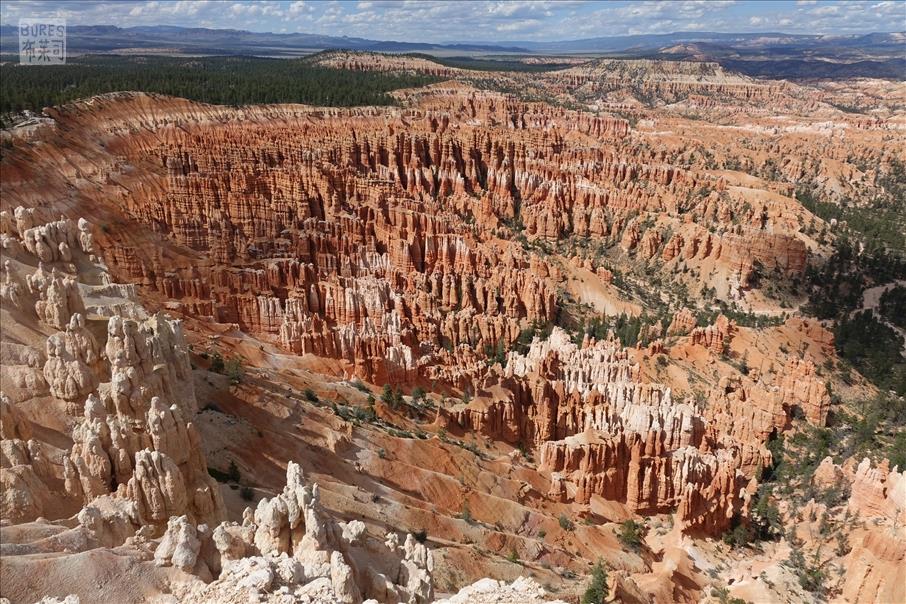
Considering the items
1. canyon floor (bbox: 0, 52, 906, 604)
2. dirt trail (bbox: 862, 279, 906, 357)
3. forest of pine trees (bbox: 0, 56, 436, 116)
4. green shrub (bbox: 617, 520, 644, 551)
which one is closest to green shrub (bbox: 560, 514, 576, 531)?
canyon floor (bbox: 0, 52, 906, 604)

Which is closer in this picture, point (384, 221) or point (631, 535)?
point (631, 535)

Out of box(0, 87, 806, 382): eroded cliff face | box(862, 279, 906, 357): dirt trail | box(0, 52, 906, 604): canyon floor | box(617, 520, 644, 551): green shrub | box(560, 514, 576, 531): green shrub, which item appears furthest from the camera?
box(862, 279, 906, 357): dirt trail

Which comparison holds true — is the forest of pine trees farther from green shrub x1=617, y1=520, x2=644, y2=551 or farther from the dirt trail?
the dirt trail

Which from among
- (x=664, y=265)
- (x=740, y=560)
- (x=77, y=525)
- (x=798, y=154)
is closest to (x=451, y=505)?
(x=740, y=560)

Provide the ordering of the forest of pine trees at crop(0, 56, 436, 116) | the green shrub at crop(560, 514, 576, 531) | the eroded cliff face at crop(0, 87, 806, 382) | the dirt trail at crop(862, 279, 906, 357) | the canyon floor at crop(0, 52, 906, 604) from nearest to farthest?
the canyon floor at crop(0, 52, 906, 604), the green shrub at crop(560, 514, 576, 531), the eroded cliff face at crop(0, 87, 806, 382), the dirt trail at crop(862, 279, 906, 357), the forest of pine trees at crop(0, 56, 436, 116)

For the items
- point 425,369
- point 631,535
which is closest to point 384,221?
point 425,369

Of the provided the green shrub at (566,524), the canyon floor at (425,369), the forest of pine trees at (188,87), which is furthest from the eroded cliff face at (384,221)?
the green shrub at (566,524)

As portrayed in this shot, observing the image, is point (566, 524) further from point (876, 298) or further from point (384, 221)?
point (876, 298)

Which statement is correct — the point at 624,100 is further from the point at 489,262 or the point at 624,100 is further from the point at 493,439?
the point at 493,439

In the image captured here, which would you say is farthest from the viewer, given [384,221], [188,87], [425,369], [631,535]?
[188,87]
